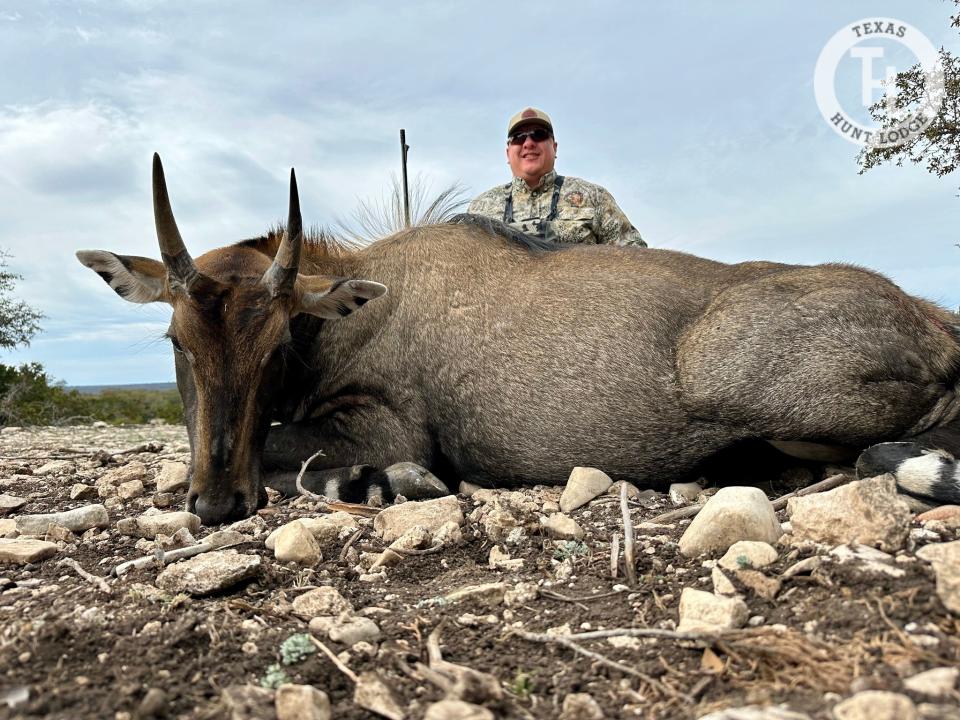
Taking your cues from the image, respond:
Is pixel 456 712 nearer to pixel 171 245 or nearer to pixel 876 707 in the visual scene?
pixel 876 707

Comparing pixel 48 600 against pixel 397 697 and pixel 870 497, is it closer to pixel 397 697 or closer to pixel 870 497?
pixel 397 697

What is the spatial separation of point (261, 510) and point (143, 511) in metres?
1.06

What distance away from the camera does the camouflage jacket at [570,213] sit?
33.3ft

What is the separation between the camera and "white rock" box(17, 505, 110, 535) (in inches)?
175

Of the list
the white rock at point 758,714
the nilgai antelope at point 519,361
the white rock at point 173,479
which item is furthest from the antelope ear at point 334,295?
the white rock at point 758,714

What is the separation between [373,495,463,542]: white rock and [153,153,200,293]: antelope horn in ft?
6.72

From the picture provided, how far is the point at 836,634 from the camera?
2.39 m

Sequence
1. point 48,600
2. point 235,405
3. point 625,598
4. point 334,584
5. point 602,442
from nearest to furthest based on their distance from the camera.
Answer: point 625,598 < point 48,600 < point 334,584 < point 235,405 < point 602,442

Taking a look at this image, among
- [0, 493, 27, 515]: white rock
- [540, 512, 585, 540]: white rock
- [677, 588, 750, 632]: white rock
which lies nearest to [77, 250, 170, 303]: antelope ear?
[0, 493, 27, 515]: white rock

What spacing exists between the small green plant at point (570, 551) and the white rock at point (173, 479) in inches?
138

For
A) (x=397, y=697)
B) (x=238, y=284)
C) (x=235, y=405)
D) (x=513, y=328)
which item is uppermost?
(x=238, y=284)

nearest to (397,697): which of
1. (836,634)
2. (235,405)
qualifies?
(836,634)

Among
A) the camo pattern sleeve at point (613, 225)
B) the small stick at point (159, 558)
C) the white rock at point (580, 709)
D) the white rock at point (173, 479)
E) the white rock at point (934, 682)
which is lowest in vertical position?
the white rock at point (580, 709)

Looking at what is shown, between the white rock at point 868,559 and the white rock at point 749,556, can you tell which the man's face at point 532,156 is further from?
the white rock at point 868,559
